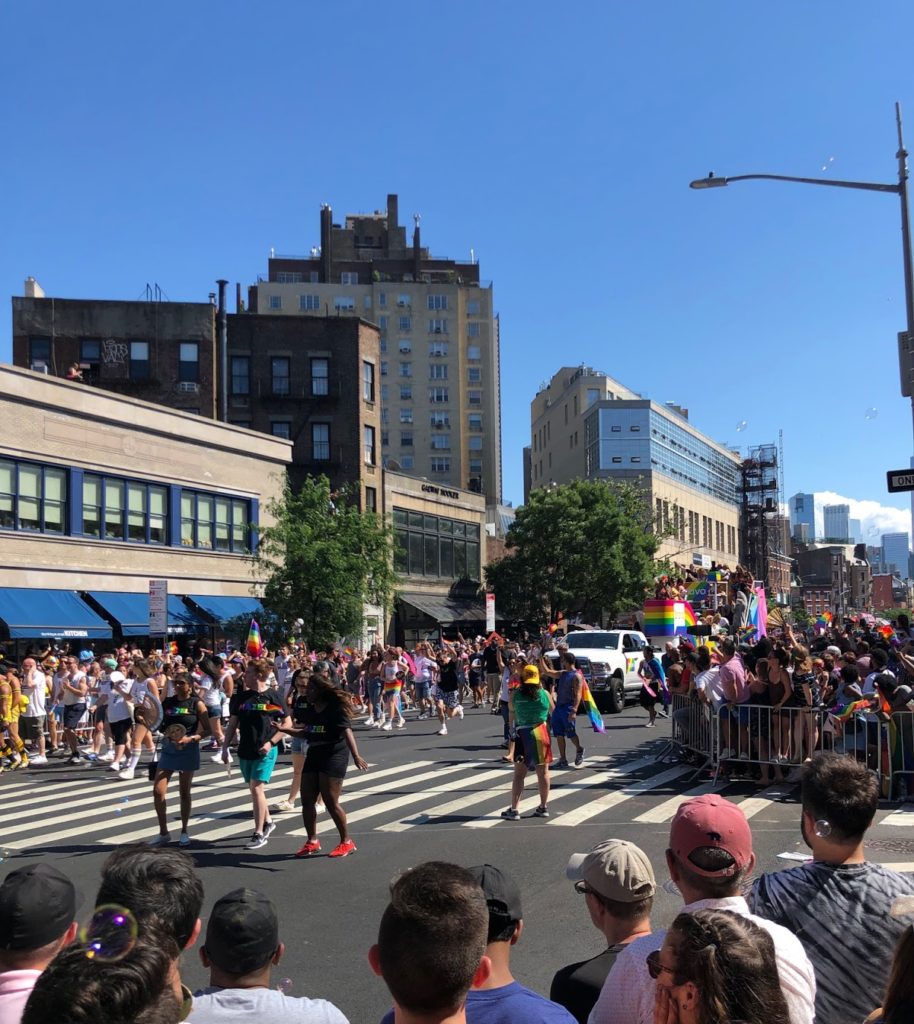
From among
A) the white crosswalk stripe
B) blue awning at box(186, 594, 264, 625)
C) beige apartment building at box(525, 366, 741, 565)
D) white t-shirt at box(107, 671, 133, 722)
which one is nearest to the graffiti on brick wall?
blue awning at box(186, 594, 264, 625)

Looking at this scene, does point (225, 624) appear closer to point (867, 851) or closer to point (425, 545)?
point (425, 545)

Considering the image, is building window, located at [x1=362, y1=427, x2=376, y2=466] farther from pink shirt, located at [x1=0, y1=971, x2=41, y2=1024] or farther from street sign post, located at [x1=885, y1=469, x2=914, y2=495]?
pink shirt, located at [x1=0, y1=971, x2=41, y2=1024]

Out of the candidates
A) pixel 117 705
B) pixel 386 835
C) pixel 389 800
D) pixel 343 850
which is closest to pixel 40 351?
pixel 117 705

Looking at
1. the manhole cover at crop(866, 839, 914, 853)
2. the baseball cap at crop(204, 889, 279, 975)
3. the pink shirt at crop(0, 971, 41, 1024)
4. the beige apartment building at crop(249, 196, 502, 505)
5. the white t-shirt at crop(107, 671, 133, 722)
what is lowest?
the manhole cover at crop(866, 839, 914, 853)

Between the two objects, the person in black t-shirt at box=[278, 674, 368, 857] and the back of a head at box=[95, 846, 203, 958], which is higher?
the back of a head at box=[95, 846, 203, 958]

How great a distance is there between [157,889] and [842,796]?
2.38 m

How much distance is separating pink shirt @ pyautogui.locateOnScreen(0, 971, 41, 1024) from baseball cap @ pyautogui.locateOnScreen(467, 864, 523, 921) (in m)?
1.39

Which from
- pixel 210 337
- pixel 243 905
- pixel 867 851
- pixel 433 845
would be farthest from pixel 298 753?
pixel 210 337

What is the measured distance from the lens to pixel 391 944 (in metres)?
2.58

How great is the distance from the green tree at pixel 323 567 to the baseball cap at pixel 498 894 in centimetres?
3093

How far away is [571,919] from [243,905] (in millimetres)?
4804

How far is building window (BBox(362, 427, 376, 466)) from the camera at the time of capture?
171ft

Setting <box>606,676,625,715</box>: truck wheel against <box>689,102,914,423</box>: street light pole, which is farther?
<box>606,676,625,715</box>: truck wheel

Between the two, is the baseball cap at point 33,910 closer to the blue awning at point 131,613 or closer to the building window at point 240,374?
the blue awning at point 131,613
